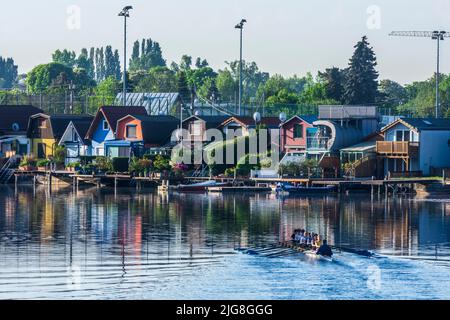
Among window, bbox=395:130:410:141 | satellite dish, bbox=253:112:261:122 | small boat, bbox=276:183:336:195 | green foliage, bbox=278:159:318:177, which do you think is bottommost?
small boat, bbox=276:183:336:195

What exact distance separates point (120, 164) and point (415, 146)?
26.2 m

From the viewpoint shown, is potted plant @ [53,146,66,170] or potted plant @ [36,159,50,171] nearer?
potted plant @ [36,159,50,171]

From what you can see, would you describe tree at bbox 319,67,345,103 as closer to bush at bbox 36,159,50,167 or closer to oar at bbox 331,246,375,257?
bush at bbox 36,159,50,167

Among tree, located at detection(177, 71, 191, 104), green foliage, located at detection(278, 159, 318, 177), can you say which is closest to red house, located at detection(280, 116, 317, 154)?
Answer: green foliage, located at detection(278, 159, 318, 177)

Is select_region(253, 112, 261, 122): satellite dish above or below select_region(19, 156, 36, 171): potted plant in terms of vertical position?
above

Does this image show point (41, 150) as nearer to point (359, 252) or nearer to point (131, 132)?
point (131, 132)

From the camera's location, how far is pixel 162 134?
112 metres

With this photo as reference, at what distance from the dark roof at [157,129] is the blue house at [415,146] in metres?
23.7

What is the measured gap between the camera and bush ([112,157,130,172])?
104 metres

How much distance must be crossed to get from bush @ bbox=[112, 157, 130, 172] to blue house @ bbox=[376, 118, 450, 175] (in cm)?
2274

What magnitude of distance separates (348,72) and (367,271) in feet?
334
